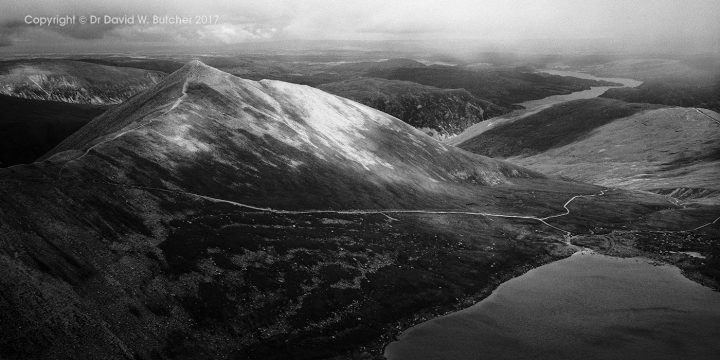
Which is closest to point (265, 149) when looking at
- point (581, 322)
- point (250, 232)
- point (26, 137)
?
point (250, 232)

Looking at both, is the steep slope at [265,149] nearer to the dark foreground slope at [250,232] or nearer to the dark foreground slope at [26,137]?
the dark foreground slope at [250,232]

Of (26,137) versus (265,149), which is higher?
(265,149)

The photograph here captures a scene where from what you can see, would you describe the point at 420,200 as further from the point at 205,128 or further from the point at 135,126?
the point at 135,126

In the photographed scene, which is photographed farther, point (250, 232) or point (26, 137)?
point (26, 137)

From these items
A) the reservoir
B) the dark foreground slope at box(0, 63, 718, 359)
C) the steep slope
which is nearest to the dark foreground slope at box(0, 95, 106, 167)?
the steep slope

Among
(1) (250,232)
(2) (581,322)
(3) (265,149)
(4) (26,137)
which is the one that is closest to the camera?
(2) (581,322)

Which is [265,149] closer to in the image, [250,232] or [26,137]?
[250,232]
